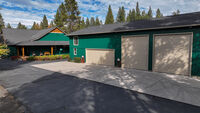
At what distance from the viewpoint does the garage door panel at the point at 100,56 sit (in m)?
15.5

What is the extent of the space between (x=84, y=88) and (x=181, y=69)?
846 cm

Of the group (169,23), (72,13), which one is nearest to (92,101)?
(169,23)

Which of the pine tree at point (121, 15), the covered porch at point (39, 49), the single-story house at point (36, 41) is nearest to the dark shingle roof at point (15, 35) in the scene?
the single-story house at point (36, 41)

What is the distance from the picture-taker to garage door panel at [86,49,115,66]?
50.8 feet

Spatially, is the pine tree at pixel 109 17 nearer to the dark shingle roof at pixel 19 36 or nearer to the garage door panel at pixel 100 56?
the dark shingle roof at pixel 19 36

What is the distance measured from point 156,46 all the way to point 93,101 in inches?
346

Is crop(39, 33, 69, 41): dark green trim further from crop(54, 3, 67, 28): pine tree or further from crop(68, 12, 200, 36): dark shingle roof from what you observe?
crop(68, 12, 200, 36): dark shingle roof

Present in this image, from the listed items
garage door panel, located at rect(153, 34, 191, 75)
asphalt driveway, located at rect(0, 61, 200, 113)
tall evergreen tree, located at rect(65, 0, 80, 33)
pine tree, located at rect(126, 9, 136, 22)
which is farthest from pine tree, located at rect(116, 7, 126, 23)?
asphalt driveway, located at rect(0, 61, 200, 113)

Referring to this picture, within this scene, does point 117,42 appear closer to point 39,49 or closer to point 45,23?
point 39,49

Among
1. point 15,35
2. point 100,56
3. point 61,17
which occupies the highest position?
point 61,17

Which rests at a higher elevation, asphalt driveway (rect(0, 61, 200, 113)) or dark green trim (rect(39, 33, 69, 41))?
dark green trim (rect(39, 33, 69, 41))

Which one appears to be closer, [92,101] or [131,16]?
[92,101]

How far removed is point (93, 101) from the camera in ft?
19.4

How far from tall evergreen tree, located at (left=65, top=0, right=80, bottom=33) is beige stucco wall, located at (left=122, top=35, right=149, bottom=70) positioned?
34.7m
